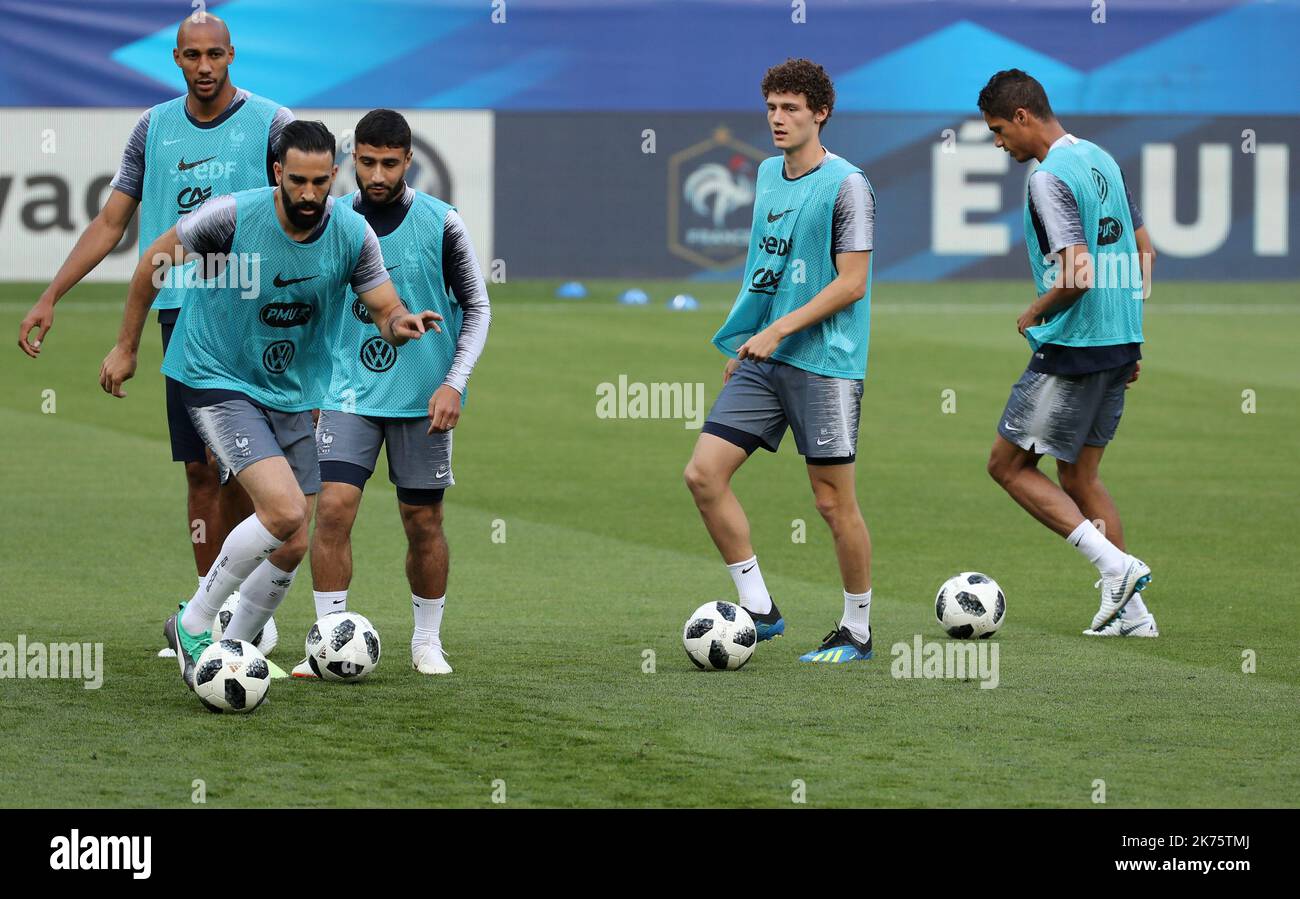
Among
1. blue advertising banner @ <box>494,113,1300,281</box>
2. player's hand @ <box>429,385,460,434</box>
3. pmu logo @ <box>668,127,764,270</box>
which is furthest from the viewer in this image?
blue advertising banner @ <box>494,113,1300,281</box>

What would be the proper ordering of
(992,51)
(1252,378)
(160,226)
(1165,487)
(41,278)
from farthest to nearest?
(992,51) → (41,278) → (1252,378) → (1165,487) → (160,226)

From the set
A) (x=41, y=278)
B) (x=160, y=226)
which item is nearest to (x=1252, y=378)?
(x=160, y=226)

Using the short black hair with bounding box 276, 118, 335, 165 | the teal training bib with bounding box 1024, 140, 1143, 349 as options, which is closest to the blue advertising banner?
the teal training bib with bounding box 1024, 140, 1143, 349

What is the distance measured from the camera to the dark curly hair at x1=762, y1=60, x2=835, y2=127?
297 inches

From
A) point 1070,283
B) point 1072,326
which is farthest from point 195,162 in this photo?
point 1072,326

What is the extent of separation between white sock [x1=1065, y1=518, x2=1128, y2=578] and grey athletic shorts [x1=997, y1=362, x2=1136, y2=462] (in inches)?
13.9

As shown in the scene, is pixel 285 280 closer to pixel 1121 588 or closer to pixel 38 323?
pixel 38 323

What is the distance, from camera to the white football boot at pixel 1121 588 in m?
8.05

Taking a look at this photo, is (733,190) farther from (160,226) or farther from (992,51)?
(160,226)

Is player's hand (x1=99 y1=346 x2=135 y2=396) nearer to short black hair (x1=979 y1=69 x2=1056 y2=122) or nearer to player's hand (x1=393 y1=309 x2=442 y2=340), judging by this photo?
player's hand (x1=393 y1=309 x2=442 y2=340)

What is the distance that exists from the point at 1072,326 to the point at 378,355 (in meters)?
3.04

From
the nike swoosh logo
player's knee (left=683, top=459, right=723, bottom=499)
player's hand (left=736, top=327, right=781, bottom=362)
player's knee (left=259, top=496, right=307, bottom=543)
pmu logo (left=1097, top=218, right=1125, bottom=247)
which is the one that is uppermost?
pmu logo (left=1097, top=218, right=1125, bottom=247)

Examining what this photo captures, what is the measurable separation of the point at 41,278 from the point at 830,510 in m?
22.2

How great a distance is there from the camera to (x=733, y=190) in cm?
2816
